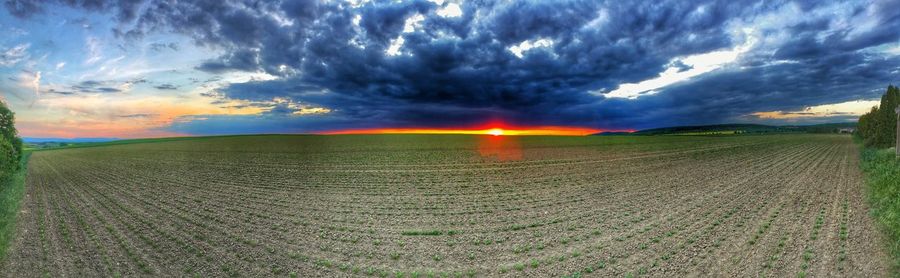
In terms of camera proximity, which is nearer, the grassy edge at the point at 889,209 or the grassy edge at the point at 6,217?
the grassy edge at the point at 889,209

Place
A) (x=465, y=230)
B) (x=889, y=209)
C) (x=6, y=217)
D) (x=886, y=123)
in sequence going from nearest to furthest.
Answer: (x=889, y=209) < (x=465, y=230) < (x=6, y=217) < (x=886, y=123)

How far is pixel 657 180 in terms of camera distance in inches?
1087

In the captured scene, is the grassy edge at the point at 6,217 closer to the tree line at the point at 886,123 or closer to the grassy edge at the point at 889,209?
the grassy edge at the point at 889,209

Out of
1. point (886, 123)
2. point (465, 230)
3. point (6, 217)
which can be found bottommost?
point (465, 230)

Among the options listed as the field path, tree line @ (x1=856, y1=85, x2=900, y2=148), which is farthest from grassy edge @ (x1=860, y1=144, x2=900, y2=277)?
tree line @ (x1=856, y1=85, x2=900, y2=148)

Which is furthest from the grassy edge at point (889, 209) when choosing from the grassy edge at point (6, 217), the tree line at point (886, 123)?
the tree line at point (886, 123)

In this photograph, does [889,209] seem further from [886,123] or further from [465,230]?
[886,123]

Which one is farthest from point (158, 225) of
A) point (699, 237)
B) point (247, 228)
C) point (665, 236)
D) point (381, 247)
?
point (699, 237)

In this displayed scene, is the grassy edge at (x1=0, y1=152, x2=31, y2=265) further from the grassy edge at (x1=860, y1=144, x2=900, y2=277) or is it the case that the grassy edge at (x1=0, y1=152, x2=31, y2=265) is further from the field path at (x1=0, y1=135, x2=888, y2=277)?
the grassy edge at (x1=860, y1=144, x2=900, y2=277)

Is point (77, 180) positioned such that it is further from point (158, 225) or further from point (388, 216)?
point (388, 216)

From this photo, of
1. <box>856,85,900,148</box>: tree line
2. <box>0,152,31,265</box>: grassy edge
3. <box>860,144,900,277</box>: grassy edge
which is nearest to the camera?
<box>860,144,900,277</box>: grassy edge

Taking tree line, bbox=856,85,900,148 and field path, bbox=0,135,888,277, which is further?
tree line, bbox=856,85,900,148

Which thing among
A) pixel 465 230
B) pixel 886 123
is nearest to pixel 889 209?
pixel 465 230

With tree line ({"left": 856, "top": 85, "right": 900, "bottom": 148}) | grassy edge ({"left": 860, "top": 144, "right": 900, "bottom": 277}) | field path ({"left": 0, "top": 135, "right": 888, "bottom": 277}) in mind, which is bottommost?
Result: field path ({"left": 0, "top": 135, "right": 888, "bottom": 277})
